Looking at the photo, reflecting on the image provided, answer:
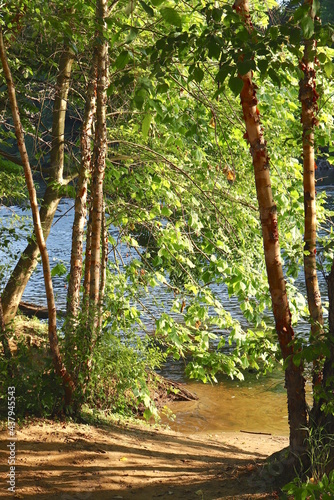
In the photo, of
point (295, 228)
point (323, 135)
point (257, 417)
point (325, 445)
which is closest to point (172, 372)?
point (257, 417)

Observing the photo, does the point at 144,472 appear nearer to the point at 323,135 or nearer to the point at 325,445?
the point at 325,445

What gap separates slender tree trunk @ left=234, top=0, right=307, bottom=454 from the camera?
13.5ft

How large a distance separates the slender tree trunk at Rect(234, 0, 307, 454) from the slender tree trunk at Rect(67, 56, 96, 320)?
250 centimetres

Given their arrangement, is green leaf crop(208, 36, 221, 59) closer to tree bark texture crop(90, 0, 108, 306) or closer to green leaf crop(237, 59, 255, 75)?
green leaf crop(237, 59, 255, 75)

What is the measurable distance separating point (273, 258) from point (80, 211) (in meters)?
2.65

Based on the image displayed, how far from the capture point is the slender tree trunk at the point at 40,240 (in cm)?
483

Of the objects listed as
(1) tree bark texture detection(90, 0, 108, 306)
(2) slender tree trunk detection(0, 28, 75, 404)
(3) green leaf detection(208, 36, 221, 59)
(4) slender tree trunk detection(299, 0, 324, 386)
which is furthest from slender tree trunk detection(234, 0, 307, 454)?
(1) tree bark texture detection(90, 0, 108, 306)

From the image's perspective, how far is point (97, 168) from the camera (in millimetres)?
5957

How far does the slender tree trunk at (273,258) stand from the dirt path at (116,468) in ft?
2.00

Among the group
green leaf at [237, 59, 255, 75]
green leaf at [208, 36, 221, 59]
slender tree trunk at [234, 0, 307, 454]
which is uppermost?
green leaf at [208, 36, 221, 59]

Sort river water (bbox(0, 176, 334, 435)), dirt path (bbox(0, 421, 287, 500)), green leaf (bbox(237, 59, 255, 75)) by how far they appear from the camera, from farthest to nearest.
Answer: river water (bbox(0, 176, 334, 435)) → dirt path (bbox(0, 421, 287, 500)) → green leaf (bbox(237, 59, 255, 75))

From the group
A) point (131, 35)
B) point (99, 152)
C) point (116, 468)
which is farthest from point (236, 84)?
point (116, 468)

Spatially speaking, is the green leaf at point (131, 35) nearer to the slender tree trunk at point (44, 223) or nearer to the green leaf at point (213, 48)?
the green leaf at point (213, 48)

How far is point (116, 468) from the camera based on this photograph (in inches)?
199
